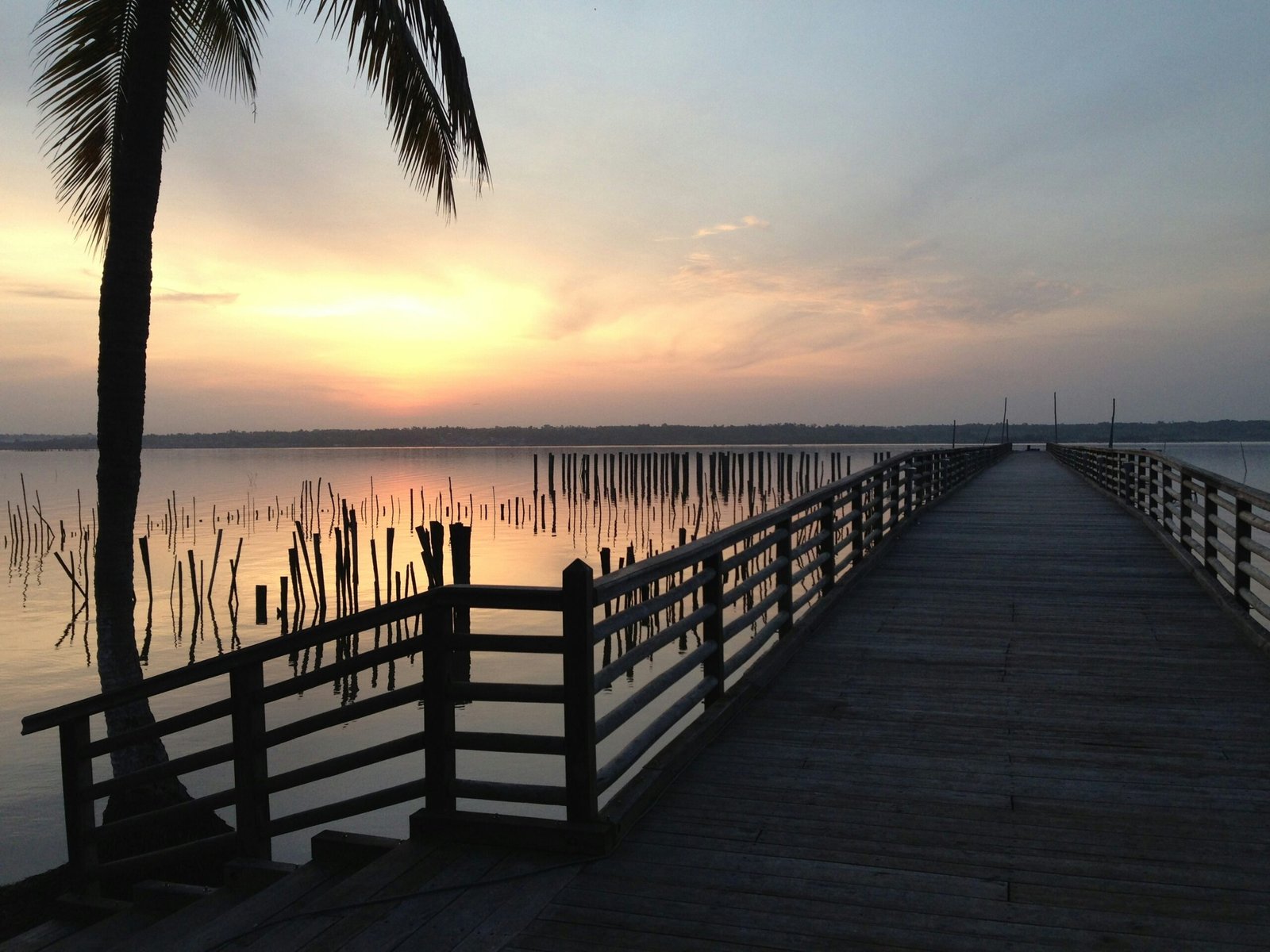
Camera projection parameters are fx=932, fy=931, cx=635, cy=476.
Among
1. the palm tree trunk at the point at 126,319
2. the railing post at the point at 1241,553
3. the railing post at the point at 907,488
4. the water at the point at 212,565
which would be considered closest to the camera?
the palm tree trunk at the point at 126,319

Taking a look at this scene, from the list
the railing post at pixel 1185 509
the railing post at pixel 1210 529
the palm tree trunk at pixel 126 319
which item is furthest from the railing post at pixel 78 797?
the railing post at pixel 1185 509

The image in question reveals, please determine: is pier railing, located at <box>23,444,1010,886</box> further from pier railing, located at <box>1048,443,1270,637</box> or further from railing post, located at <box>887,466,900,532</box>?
railing post, located at <box>887,466,900,532</box>

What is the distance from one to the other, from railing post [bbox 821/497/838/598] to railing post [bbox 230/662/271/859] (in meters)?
5.72

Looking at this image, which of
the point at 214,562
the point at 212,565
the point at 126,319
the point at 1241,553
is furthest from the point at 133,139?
the point at 212,565

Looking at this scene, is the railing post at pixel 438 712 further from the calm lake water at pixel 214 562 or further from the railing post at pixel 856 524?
the railing post at pixel 856 524

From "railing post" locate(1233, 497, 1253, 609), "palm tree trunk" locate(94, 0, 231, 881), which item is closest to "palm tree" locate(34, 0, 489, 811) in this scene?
"palm tree trunk" locate(94, 0, 231, 881)

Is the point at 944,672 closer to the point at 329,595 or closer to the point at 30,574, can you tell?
the point at 329,595

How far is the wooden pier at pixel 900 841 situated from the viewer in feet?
10.2

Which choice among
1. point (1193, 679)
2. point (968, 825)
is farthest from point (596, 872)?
point (1193, 679)

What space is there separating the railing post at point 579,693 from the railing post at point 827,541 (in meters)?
5.54

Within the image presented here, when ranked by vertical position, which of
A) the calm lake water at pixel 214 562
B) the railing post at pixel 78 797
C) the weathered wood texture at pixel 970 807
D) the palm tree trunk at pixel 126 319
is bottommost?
the calm lake water at pixel 214 562

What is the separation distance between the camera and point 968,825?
12.9 feet

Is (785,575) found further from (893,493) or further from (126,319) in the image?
(893,493)

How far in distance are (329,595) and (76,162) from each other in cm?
1502
